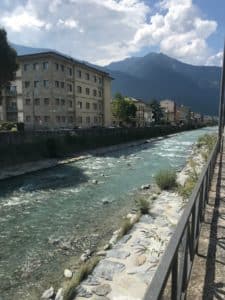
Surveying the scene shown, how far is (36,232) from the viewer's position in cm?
1083

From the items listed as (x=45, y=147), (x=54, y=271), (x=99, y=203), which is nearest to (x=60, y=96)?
(x=45, y=147)

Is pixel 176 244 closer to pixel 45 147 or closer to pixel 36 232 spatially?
pixel 36 232

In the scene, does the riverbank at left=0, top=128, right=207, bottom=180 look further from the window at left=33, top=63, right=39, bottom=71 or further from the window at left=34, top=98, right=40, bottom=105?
the window at left=33, top=63, right=39, bottom=71

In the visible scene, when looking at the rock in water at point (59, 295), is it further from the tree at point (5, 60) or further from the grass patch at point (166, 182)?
the tree at point (5, 60)

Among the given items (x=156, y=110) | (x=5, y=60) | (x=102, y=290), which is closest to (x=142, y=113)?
(x=156, y=110)

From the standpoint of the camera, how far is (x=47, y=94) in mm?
54438

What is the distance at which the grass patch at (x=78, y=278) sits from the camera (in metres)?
6.29

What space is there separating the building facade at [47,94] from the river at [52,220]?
109 ft

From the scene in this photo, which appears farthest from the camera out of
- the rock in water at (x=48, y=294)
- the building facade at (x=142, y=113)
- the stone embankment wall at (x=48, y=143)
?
the building facade at (x=142, y=113)

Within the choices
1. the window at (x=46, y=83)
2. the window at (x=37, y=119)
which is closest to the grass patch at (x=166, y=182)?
the window at (x=46, y=83)

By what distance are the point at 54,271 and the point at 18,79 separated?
53.6 meters

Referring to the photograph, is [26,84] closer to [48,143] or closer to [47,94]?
[47,94]

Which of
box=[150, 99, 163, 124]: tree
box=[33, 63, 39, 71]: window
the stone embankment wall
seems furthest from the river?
box=[150, 99, 163, 124]: tree

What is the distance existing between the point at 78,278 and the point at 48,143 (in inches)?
1058
